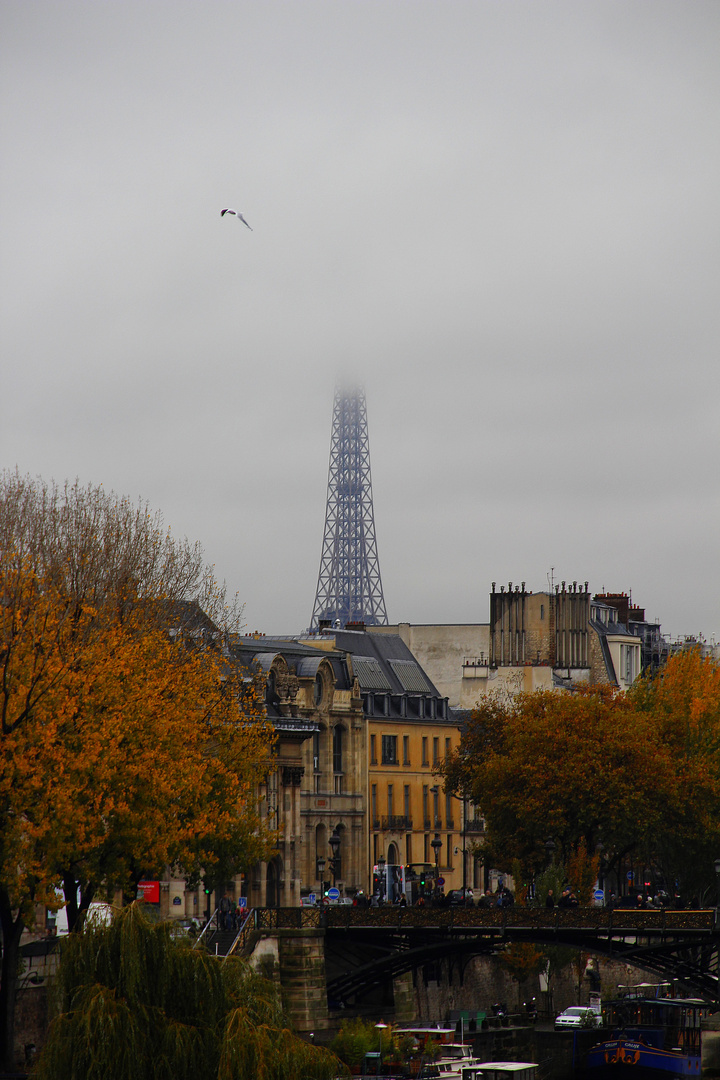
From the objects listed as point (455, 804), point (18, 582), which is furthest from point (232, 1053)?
point (455, 804)

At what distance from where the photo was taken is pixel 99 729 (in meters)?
53.8

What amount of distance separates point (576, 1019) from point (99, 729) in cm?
3474

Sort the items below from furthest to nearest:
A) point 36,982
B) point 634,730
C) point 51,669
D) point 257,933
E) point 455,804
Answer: point 455,804, point 634,730, point 257,933, point 36,982, point 51,669

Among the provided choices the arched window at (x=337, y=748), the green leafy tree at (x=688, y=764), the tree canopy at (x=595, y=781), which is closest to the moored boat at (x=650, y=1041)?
the tree canopy at (x=595, y=781)

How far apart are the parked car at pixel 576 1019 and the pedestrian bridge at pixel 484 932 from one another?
25.9ft

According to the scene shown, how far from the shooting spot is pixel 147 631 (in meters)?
65.2

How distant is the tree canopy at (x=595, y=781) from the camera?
84.8m

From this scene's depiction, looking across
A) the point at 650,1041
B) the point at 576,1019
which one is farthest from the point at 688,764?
the point at 650,1041

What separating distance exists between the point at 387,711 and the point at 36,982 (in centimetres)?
5879

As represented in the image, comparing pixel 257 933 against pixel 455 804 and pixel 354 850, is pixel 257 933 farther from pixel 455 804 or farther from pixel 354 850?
pixel 455 804

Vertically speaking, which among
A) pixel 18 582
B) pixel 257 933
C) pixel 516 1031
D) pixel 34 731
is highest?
pixel 18 582

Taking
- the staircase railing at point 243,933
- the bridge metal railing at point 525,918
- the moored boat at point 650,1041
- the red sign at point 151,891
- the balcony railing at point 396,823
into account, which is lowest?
the moored boat at point 650,1041

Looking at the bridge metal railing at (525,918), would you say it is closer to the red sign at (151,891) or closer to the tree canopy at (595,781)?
the red sign at (151,891)

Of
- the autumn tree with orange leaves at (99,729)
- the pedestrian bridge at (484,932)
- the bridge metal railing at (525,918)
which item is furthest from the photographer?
the pedestrian bridge at (484,932)
